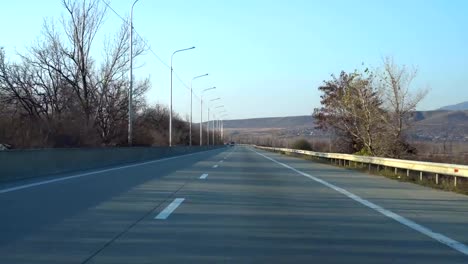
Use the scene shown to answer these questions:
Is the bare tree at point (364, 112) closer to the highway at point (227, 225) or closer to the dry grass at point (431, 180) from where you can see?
the dry grass at point (431, 180)

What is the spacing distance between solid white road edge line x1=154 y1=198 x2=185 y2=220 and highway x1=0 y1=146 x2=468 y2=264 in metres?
0.02

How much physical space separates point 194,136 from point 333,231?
133m

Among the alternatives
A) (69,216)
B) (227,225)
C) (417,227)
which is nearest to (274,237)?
(227,225)

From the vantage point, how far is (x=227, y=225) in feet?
32.8

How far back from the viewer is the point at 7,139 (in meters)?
33.3

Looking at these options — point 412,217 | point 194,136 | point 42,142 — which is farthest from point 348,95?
point 194,136

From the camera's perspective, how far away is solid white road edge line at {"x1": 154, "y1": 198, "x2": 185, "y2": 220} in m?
10.8

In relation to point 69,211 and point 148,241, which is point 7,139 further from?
point 148,241

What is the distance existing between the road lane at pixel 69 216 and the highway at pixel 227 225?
20 millimetres

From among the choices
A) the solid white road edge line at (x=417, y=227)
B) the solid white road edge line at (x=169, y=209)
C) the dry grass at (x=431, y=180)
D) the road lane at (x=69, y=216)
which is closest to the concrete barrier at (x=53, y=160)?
the road lane at (x=69, y=216)

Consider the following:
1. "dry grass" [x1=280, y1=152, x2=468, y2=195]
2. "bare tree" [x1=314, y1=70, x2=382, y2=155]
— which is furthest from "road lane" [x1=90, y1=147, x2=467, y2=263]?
"bare tree" [x1=314, y1=70, x2=382, y2=155]

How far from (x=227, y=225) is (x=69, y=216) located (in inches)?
121

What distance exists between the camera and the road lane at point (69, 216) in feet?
25.0

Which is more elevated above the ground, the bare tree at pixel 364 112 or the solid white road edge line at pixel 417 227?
the bare tree at pixel 364 112
